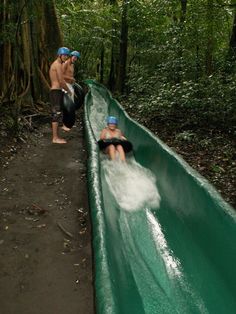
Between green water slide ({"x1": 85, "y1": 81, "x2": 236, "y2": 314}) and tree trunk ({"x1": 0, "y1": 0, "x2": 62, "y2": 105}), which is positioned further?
tree trunk ({"x1": 0, "y1": 0, "x2": 62, "y2": 105})

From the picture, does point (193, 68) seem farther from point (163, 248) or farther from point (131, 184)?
point (163, 248)

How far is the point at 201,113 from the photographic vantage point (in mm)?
8508

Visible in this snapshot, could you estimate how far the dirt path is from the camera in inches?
117

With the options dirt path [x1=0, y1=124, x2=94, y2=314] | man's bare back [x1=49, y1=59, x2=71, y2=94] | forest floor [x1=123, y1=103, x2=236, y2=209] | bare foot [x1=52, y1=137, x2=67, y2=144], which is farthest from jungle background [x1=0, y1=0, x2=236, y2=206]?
dirt path [x1=0, y1=124, x2=94, y2=314]

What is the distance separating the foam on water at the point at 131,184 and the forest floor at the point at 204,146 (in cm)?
78

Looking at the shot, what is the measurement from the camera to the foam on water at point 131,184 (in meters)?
5.12

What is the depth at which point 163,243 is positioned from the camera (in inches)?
167

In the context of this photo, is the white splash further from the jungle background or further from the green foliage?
the green foliage

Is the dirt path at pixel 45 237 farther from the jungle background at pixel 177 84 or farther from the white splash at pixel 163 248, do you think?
the jungle background at pixel 177 84

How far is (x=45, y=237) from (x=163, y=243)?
1229 mm

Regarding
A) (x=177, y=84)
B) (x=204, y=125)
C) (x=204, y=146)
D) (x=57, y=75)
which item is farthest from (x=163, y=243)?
(x=177, y=84)

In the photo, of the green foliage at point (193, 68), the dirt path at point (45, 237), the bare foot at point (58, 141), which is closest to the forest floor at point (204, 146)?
the green foliage at point (193, 68)

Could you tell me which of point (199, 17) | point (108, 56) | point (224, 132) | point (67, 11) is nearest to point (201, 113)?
point (224, 132)

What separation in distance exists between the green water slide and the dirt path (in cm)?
32
